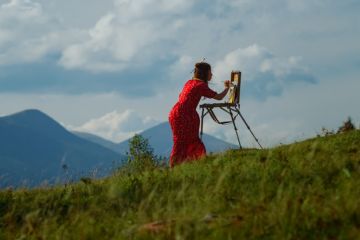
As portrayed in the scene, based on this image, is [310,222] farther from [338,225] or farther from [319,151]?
[319,151]

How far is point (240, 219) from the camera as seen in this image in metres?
8.89

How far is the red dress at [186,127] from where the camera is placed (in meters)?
18.2

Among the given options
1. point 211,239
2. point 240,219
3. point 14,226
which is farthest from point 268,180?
point 14,226

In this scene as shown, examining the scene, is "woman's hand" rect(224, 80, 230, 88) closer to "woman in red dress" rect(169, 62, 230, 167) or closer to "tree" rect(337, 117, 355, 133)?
"woman in red dress" rect(169, 62, 230, 167)

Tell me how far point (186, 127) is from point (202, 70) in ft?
5.53

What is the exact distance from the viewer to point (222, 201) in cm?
1026

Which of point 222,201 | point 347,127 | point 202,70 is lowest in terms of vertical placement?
point 222,201

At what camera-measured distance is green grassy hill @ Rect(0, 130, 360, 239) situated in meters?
8.43

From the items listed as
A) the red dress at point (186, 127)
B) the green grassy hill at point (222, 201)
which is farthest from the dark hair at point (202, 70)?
the green grassy hill at point (222, 201)

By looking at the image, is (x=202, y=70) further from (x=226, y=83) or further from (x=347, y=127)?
(x=347, y=127)

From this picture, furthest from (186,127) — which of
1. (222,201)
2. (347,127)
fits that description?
(222,201)

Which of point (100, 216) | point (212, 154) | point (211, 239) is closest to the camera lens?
point (211, 239)

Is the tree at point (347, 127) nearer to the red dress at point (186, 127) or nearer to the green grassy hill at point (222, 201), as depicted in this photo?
the green grassy hill at point (222, 201)

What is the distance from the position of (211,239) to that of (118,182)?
607 cm
